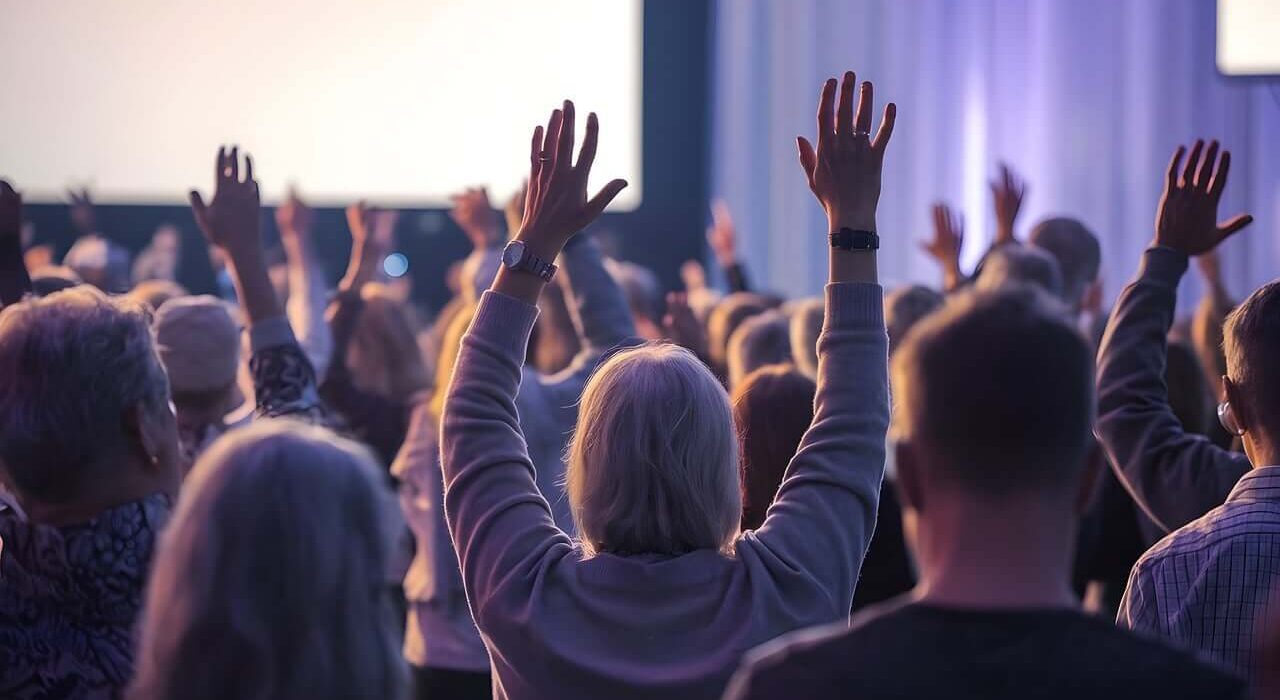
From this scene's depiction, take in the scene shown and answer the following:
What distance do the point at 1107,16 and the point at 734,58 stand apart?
2346 mm

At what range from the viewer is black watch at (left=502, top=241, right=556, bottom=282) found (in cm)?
168

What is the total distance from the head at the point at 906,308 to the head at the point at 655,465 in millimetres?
1682

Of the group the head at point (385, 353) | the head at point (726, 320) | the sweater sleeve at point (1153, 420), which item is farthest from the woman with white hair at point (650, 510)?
the head at point (726, 320)

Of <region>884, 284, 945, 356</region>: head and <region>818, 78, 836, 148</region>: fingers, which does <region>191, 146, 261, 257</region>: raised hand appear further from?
<region>884, 284, 945, 356</region>: head

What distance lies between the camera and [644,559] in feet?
5.04

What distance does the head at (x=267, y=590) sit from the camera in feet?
3.57

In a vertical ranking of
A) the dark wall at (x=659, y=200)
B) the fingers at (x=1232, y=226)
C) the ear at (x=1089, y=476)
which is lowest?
the ear at (x=1089, y=476)

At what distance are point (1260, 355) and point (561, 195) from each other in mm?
893

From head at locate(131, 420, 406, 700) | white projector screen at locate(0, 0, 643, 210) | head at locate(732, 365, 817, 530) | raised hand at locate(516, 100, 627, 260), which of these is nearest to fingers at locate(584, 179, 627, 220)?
raised hand at locate(516, 100, 627, 260)

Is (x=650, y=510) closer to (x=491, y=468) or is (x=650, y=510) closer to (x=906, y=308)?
(x=491, y=468)

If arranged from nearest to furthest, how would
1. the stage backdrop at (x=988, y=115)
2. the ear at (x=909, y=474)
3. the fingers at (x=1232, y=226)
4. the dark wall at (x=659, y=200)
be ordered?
1. the ear at (x=909, y=474)
2. the fingers at (x=1232, y=226)
3. the stage backdrop at (x=988, y=115)
4. the dark wall at (x=659, y=200)

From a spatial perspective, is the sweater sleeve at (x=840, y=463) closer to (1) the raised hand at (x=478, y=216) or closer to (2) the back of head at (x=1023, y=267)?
(2) the back of head at (x=1023, y=267)

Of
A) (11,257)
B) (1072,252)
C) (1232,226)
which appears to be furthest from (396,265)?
(1232,226)

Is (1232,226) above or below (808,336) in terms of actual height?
above
